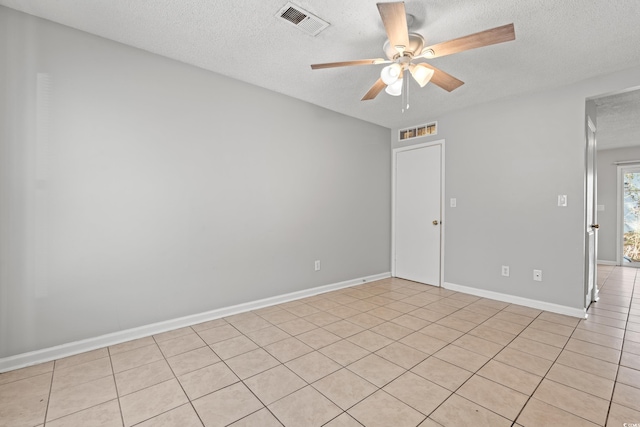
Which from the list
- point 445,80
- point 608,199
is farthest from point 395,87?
point 608,199

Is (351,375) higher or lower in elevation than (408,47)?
lower

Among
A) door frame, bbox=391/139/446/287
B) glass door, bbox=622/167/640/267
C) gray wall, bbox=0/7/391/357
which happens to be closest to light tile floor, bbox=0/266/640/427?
gray wall, bbox=0/7/391/357

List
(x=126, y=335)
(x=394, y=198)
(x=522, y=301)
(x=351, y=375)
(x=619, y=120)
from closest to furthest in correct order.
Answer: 1. (x=351, y=375)
2. (x=126, y=335)
3. (x=522, y=301)
4. (x=619, y=120)
5. (x=394, y=198)

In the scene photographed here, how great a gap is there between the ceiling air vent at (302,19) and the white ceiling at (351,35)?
43 millimetres

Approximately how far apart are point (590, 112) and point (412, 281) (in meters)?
2.97

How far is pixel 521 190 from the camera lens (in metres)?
3.37

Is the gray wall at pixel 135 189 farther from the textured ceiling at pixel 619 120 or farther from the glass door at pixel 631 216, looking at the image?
the glass door at pixel 631 216

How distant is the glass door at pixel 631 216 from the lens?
223 inches

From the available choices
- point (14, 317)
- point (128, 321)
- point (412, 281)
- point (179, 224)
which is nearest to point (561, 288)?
point (412, 281)

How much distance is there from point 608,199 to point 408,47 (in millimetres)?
6626

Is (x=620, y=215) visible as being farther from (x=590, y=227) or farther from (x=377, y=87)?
(x=377, y=87)

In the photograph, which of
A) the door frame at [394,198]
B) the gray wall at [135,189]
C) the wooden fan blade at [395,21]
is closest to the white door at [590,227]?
the door frame at [394,198]

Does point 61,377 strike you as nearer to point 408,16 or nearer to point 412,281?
point 408,16

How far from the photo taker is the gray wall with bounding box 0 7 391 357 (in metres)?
2.05
